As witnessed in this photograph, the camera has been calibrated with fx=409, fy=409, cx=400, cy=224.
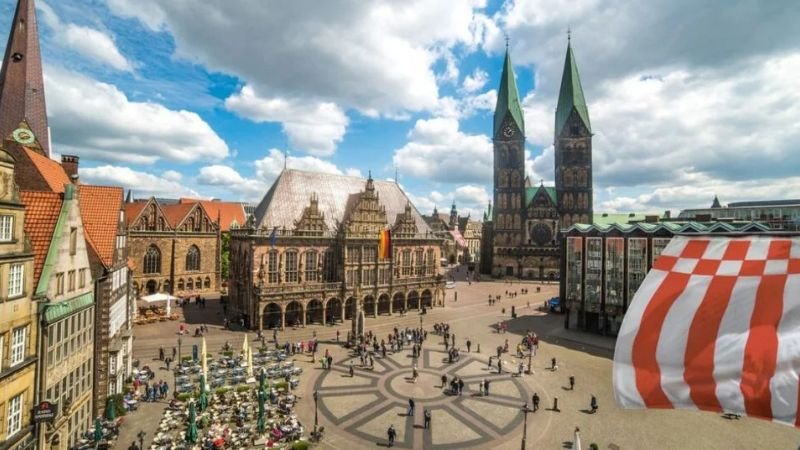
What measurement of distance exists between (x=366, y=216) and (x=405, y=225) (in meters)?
7.54

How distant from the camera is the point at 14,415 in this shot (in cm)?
1570

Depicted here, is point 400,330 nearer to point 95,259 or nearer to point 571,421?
point 571,421

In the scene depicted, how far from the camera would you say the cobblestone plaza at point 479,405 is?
22714 millimetres

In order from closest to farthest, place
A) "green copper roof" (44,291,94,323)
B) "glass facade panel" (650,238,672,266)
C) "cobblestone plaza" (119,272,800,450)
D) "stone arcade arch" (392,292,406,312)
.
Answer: "green copper roof" (44,291,94,323) < "cobblestone plaza" (119,272,800,450) < "glass facade panel" (650,238,672,266) < "stone arcade arch" (392,292,406,312)

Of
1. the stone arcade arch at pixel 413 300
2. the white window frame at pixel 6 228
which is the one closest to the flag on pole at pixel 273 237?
the stone arcade arch at pixel 413 300

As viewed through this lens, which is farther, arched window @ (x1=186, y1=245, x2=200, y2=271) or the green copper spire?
the green copper spire

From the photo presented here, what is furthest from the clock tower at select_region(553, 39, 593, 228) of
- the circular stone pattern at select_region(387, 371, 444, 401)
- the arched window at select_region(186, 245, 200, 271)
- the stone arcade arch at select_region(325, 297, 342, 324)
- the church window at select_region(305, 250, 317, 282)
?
the arched window at select_region(186, 245, 200, 271)

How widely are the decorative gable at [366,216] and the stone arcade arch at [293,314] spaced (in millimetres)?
10866

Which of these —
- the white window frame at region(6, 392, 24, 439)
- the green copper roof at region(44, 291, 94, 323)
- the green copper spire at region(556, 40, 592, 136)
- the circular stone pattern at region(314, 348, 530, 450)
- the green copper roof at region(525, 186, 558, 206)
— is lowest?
the circular stone pattern at region(314, 348, 530, 450)

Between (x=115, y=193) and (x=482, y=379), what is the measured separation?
30555 mm

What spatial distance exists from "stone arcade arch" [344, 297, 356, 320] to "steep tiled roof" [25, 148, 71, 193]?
3242cm

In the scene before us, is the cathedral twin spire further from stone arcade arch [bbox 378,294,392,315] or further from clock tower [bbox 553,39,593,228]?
clock tower [bbox 553,39,593,228]

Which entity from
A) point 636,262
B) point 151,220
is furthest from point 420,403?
point 151,220

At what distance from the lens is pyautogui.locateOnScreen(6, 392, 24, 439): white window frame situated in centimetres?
1536
